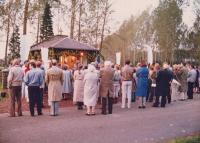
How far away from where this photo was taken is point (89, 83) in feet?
60.1

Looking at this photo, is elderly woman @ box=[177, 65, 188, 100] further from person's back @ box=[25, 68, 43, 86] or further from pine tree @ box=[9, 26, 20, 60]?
pine tree @ box=[9, 26, 20, 60]

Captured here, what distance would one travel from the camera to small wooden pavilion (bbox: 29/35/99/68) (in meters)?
35.1

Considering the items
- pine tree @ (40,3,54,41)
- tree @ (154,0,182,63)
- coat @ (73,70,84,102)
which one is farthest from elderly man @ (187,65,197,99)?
tree @ (154,0,182,63)

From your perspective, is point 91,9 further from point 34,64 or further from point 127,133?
point 127,133

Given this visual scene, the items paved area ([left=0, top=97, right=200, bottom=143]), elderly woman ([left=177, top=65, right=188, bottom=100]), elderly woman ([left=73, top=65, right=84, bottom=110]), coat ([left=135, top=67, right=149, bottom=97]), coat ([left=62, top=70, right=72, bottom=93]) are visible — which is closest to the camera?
paved area ([left=0, top=97, right=200, bottom=143])

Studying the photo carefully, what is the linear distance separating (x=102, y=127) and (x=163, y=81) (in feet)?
24.3

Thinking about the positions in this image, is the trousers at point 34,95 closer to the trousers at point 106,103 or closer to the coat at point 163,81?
the trousers at point 106,103

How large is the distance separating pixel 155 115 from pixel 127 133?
15.1 ft

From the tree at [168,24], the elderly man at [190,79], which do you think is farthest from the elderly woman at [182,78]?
the tree at [168,24]

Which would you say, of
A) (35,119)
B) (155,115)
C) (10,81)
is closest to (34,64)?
(10,81)

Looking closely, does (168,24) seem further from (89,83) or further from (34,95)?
(34,95)

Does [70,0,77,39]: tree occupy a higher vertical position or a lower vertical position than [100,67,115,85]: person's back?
higher

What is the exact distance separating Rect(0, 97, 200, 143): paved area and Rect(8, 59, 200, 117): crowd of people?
55 centimetres

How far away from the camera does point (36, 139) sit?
12.6 metres
